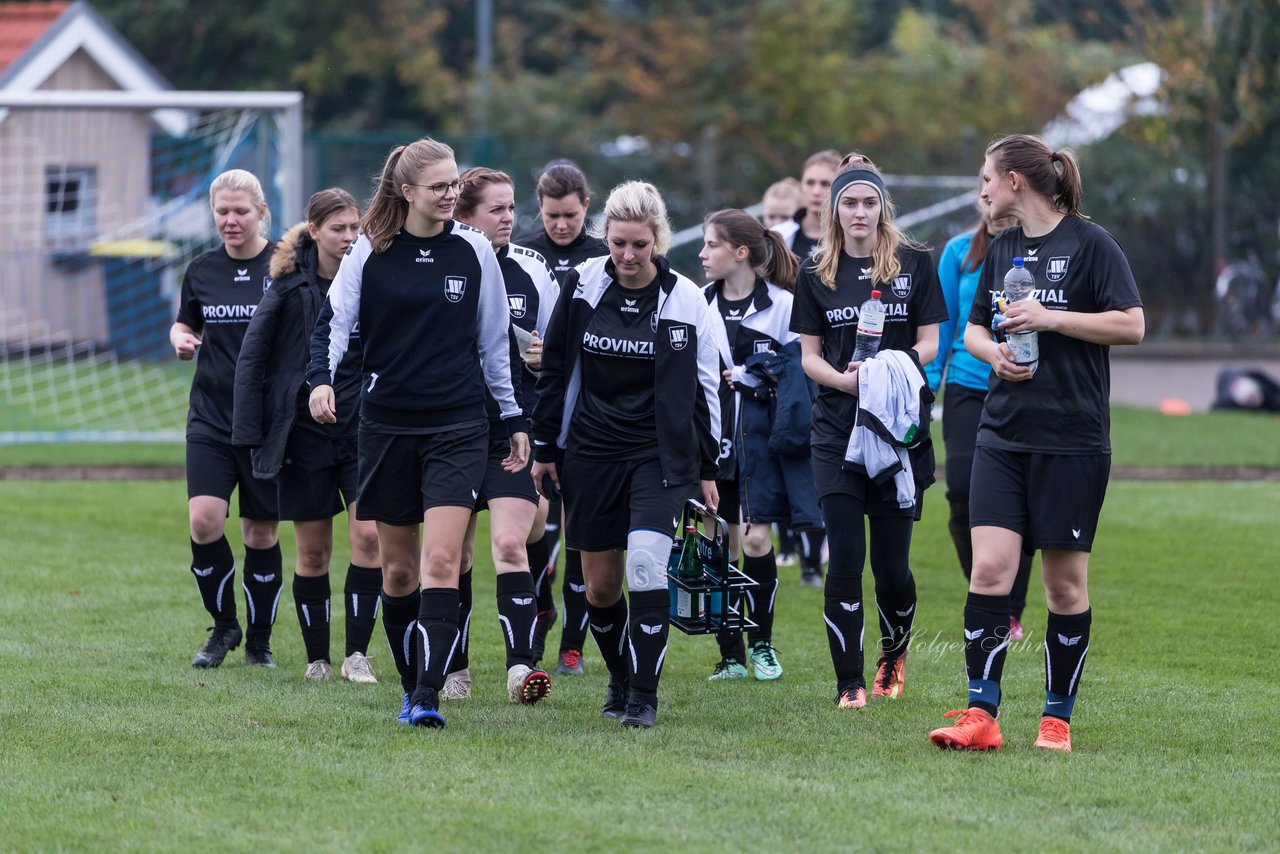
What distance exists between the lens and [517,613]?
661 cm

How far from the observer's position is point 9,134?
18.1 metres

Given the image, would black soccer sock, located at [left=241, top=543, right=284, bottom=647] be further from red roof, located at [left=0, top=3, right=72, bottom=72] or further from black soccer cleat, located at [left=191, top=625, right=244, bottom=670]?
red roof, located at [left=0, top=3, right=72, bottom=72]

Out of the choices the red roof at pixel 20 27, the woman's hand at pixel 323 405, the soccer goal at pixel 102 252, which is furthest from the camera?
the red roof at pixel 20 27

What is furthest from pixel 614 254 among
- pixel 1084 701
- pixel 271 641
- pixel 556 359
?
pixel 271 641

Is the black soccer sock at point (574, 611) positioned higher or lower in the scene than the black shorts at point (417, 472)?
lower

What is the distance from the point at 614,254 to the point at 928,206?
1434 centimetres

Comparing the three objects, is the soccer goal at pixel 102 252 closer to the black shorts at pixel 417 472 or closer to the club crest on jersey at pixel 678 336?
the black shorts at pixel 417 472

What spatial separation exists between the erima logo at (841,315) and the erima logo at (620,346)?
0.82 metres

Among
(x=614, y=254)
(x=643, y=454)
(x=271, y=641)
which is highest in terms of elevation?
(x=614, y=254)

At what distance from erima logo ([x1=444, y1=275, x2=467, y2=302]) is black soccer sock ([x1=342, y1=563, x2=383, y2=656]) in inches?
62.3

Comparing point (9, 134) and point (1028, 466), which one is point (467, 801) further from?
point (9, 134)

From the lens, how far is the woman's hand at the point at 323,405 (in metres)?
5.89

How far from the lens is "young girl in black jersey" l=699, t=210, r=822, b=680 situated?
292 inches

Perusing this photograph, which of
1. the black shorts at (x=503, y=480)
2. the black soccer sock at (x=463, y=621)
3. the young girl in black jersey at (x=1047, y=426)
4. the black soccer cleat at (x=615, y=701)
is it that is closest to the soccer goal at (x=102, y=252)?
the black soccer sock at (x=463, y=621)
